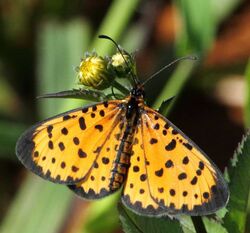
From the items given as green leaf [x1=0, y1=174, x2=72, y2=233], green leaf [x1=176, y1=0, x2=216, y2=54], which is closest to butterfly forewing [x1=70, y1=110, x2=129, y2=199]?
green leaf [x1=176, y1=0, x2=216, y2=54]

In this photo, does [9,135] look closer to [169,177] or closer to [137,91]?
[137,91]

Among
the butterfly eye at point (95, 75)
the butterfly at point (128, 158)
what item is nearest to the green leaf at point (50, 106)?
the butterfly eye at point (95, 75)

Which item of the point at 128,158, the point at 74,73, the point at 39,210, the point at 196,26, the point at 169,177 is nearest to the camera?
the point at 169,177

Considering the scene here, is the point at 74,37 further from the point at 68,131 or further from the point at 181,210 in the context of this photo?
the point at 181,210

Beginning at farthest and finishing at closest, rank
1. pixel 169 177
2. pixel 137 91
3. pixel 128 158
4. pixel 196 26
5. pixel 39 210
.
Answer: pixel 39 210, pixel 196 26, pixel 137 91, pixel 128 158, pixel 169 177

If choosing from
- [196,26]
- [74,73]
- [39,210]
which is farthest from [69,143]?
[74,73]

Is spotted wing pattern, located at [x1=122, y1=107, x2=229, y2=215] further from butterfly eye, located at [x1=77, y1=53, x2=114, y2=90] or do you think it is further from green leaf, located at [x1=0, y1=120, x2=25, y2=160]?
green leaf, located at [x1=0, y1=120, x2=25, y2=160]
